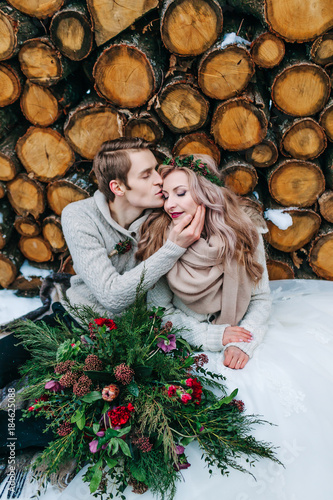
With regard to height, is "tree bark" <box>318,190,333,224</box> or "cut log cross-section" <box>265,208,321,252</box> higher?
"tree bark" <box>318,190,333,224</box>

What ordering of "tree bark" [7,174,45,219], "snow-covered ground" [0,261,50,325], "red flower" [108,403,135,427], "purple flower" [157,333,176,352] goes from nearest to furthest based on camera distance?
"red flower" [108,403,135,427]
"purple flower" [157,333,176,352]
"tree bark" [7,174,45,219]
"snow-covered ground" [0,261,50,325]

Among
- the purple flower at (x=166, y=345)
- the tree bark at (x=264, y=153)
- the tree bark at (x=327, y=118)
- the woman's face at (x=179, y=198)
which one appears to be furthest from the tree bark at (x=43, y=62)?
the purple flower at (x=166, y=345)

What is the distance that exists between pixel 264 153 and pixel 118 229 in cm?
109

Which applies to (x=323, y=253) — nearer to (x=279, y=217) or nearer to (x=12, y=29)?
(x=279, y=217)

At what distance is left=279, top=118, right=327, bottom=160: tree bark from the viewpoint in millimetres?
2447

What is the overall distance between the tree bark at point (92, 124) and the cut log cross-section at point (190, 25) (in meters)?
0.55

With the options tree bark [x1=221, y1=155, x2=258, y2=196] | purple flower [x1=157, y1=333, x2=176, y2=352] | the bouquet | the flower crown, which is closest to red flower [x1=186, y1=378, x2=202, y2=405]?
the bouquet

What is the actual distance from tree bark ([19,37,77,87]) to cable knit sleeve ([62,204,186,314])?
2.85 feet

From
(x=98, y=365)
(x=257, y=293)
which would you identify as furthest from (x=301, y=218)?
(x=98, y=365)

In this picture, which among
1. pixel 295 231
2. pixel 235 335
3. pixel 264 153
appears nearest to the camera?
pixel 235 335

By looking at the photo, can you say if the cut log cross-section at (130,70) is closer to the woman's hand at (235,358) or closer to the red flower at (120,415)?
the woman's hand at (235,358)

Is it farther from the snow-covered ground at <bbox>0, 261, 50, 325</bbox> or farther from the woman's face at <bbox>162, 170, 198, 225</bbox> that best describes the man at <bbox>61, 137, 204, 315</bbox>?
the snow-covered ground at <bbox>0, 261, 50, 325</bbox>

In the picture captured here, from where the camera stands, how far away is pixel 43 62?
2.45 meters

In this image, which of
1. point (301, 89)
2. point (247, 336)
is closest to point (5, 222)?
point (247, 336)
